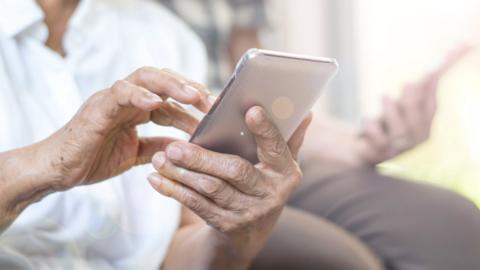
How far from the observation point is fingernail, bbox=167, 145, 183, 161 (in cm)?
49

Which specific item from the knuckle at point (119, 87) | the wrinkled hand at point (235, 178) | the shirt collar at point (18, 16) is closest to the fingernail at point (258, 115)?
the wrinkled hand at point (235, 178)

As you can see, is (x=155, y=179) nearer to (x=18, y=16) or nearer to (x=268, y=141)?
(x=268, y=141)

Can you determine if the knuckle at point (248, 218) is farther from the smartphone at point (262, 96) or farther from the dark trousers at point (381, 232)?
the dark trousers at point (381, 232)

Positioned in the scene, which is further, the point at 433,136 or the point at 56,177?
the point at 433,136

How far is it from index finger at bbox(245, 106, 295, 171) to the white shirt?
15cm

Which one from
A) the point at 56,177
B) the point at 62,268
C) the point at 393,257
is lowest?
the point at 393,257

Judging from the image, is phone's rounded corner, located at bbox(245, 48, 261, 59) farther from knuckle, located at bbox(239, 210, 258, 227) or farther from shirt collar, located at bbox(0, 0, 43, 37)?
shirt collar, located at bbox(0, 0, 43, 37)

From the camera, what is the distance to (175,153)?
1.61ft

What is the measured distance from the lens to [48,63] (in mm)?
642

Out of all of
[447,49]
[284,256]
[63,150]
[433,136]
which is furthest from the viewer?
[447,49]

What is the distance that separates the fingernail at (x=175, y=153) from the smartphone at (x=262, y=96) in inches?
0.8

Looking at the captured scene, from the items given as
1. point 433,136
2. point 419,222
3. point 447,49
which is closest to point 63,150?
point 419,222

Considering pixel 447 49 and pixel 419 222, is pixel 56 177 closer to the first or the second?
pixel 419 222

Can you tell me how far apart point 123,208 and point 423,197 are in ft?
1.20
